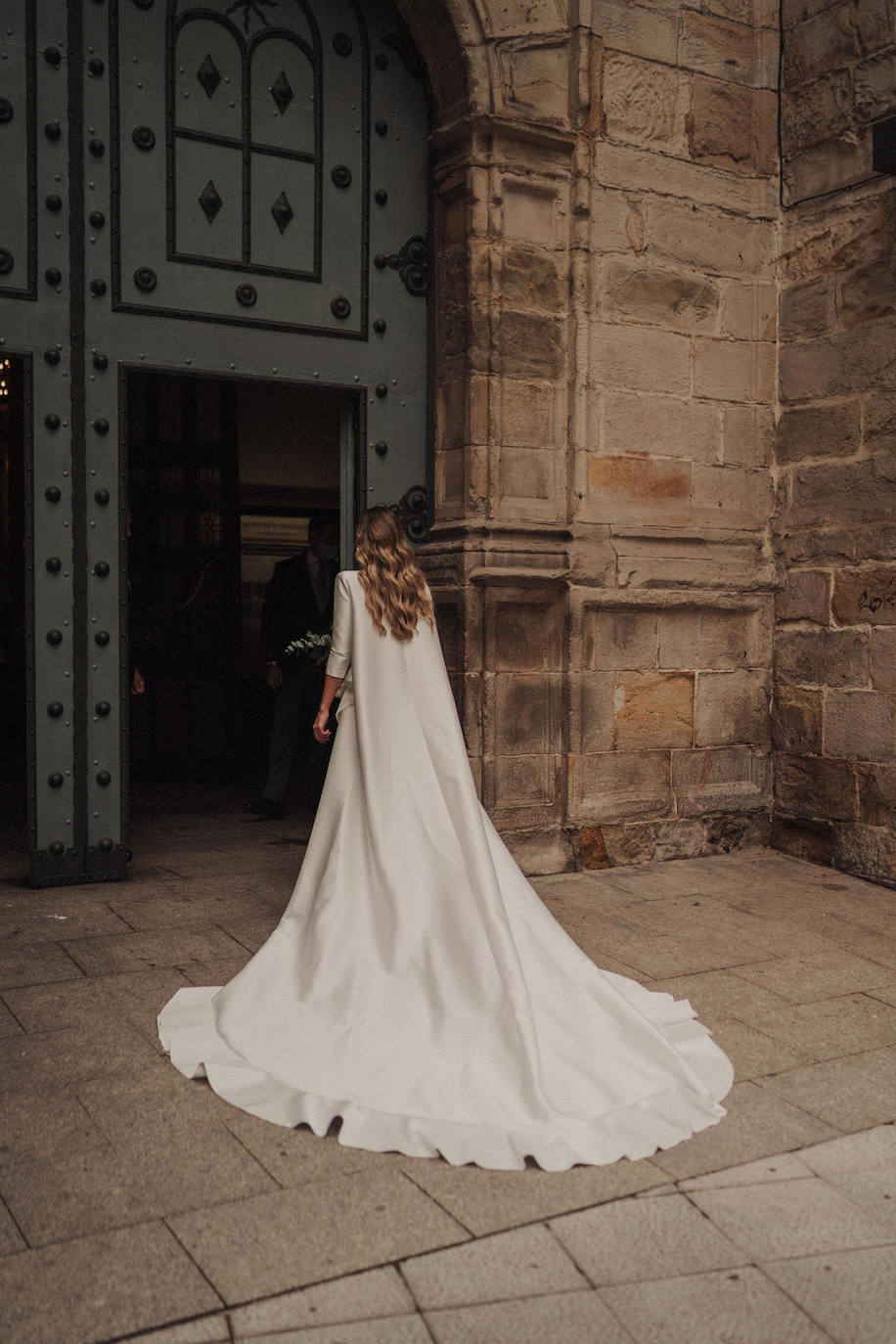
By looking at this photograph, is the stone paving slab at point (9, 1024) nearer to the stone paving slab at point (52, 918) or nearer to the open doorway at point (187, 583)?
the stone paving slab at point (52, 918)

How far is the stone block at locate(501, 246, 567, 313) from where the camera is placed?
596 centimetres

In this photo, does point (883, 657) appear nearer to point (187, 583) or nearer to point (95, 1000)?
point (95, 1000)

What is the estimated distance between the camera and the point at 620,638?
6.30 meters

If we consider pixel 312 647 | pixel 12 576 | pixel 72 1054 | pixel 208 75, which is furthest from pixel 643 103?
pixel 12 576

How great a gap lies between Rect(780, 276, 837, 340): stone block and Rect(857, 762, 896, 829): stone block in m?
2.30

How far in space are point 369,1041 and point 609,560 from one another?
3349 millimetres

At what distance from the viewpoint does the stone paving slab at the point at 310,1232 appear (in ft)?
8.03

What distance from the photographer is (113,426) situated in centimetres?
546

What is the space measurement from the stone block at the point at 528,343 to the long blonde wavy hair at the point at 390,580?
202cm

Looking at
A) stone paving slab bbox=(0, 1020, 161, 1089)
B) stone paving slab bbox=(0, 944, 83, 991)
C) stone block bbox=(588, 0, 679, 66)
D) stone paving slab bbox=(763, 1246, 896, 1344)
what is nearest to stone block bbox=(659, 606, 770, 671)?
stone block bbox=(588, 0, 679, 66)

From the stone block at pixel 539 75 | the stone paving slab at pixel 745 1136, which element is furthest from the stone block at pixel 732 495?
the stone paving slab at pixel 745 1136

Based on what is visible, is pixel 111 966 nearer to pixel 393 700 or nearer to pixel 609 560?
pixel 393 700

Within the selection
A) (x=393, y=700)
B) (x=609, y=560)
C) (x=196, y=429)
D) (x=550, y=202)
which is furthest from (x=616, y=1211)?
(x=196, y=429)

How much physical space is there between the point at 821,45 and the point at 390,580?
4.30m
